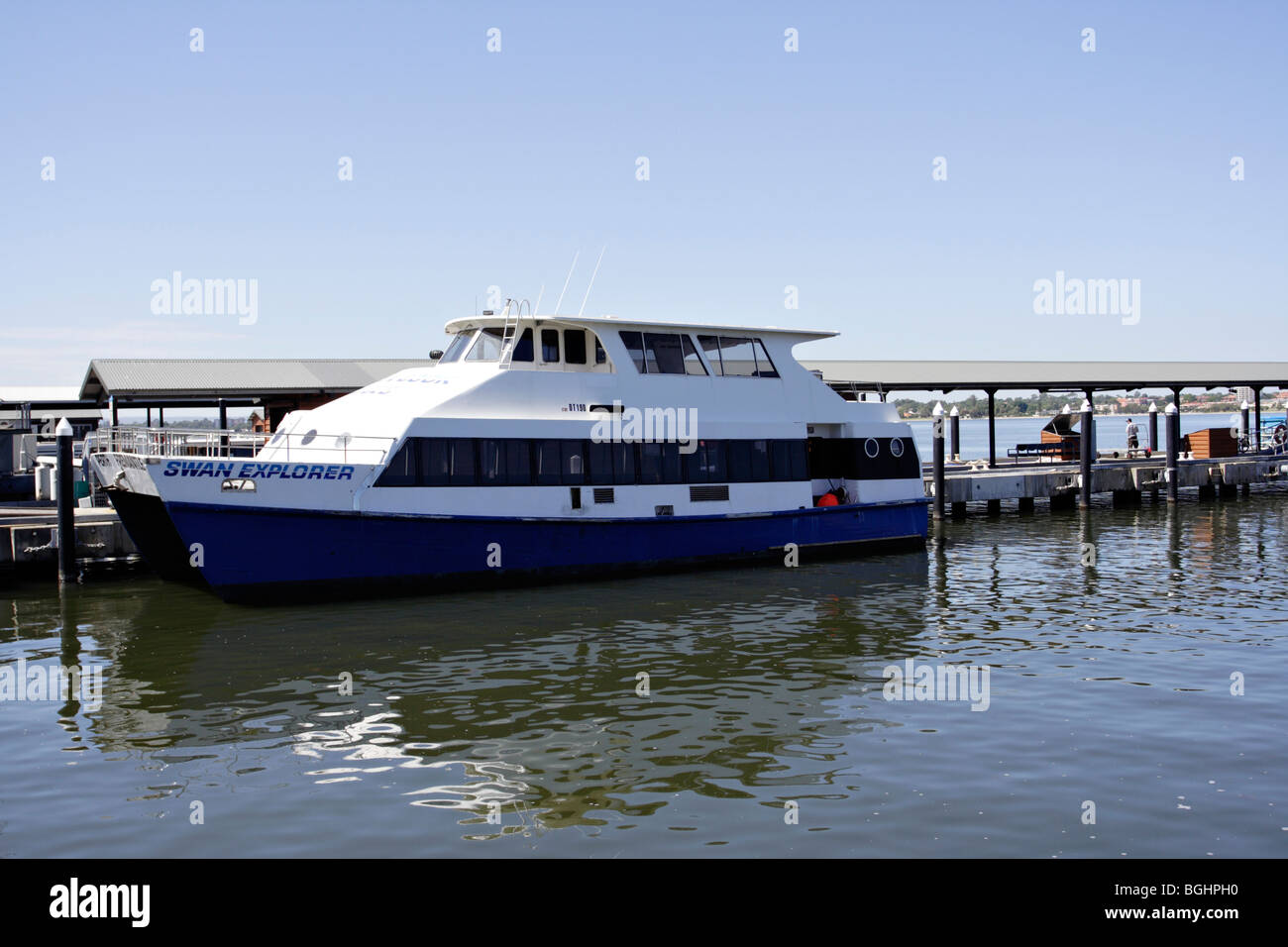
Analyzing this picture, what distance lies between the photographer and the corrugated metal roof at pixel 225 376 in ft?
103

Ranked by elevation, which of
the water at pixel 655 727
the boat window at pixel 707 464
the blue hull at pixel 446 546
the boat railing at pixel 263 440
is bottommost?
the water at pixel 655 727

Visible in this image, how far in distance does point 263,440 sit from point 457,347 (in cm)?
435

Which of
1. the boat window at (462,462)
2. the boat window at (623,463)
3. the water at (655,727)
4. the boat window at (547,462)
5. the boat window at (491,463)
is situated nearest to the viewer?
the water at (655,727)

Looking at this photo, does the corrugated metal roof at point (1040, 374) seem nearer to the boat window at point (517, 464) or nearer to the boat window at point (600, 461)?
the boat window at point (600, 461)

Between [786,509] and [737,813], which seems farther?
[786,509]

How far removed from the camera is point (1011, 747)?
9.79m

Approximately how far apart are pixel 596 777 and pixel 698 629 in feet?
20.2

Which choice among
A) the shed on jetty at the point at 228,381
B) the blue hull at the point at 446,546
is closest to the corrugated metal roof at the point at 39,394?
the shed on jetty at the point at 228,381

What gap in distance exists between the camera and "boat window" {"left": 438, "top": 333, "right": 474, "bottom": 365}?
19880mm

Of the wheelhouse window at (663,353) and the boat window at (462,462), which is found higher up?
the wheelhouse window at (663,353)
